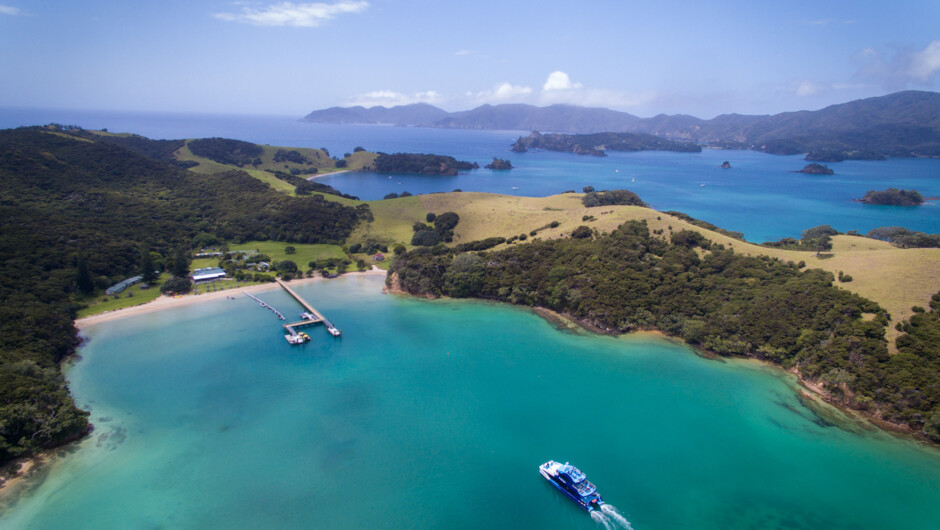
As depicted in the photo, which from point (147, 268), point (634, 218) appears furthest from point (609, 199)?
point (147, 268)

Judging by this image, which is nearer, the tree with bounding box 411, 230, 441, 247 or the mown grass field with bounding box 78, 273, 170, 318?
the mown grass field with bounding box 78, 273, 170, 318

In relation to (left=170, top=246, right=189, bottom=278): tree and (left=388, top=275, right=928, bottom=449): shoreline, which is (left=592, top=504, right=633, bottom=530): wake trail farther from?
(left=170, top=246, right=189, bottom=278): tree

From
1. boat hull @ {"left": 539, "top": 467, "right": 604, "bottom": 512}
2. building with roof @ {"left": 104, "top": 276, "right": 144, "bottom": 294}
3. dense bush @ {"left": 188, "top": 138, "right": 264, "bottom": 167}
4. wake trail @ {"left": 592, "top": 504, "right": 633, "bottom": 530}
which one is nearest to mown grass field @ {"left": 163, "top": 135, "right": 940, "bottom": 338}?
building with roof @ {"left": 104, "top": 276, "right": 144, "bottom": 294}

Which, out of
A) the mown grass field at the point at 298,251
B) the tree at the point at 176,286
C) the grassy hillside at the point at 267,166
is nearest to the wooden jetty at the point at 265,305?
the tree at the point at 176,286

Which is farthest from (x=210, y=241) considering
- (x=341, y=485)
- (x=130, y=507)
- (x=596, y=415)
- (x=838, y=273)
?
(x=838, y=273)

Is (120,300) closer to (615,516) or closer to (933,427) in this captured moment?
(615,516)
